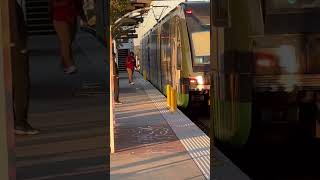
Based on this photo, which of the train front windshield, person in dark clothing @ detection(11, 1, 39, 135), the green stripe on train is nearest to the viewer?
person in dark clothing @ detection(11, 1, 39, 135)

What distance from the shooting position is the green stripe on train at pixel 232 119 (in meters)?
6.46

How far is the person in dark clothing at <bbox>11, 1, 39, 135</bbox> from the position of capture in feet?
9.03

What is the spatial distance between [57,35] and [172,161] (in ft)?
18.4

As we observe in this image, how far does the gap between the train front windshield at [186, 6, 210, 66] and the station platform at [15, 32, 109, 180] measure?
1196cm

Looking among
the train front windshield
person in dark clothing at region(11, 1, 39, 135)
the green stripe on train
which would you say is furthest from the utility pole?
the train front windshield

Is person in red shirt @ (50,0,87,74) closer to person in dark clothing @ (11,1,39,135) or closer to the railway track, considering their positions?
person in dark clothing @ (11,1,39,135)

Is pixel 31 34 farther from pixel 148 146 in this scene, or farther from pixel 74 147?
pixel 148 146

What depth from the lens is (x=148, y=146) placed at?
9664 millimetres

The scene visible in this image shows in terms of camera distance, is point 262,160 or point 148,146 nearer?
point 262,160

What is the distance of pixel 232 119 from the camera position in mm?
6531

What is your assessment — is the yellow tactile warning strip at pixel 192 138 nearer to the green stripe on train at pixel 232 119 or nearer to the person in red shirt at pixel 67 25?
the green stripe on train at pixel 232 119

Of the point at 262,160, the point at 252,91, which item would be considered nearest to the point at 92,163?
the point at 252,91

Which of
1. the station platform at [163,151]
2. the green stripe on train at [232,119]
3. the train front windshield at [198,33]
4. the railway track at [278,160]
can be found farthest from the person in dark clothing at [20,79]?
the train front windshield at [198,33]

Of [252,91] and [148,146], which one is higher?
[252,91]
